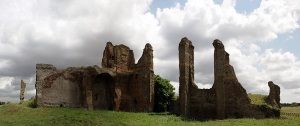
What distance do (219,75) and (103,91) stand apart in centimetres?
1467

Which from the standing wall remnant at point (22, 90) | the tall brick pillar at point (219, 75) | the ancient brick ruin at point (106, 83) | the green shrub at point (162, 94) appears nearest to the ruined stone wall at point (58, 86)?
the ancient brick ruin at point (106, 83)

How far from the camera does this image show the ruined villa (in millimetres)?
32156

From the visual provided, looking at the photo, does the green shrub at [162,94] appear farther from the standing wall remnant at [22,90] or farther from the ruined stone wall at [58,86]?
the standing wall remnant at [22,90]

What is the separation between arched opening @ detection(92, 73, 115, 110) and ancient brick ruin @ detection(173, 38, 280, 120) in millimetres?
8690

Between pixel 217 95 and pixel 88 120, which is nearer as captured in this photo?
pixel 88 120

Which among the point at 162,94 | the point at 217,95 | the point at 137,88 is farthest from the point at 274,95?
the point at 137,88

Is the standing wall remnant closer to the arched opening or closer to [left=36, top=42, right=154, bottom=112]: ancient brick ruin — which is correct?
[left=36, top=42, right=154, bottom=112]: ancient brick ruin

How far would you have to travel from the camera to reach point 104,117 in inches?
1120

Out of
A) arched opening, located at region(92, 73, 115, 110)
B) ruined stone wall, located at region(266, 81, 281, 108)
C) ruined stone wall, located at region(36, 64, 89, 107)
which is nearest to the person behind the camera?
ruined stone wall, located at region(266, 81, 281, 108)

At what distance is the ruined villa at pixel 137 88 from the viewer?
32156 mm

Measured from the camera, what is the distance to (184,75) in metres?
34.8

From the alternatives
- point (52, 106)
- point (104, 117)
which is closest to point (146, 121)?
point (104, 117)

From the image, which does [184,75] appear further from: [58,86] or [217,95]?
[58,86]

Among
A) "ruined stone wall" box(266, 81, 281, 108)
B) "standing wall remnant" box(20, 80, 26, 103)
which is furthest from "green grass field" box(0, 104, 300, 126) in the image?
"standing wall remnant" box(20, 80, 26, 103)
